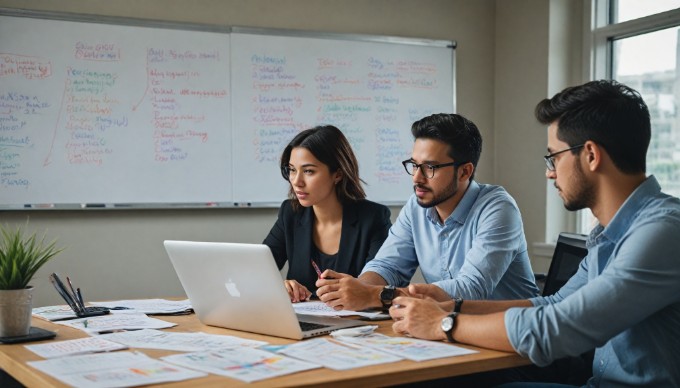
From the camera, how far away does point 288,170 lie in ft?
10.1

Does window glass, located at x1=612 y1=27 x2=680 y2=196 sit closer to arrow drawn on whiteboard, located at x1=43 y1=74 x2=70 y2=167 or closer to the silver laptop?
the silver laptop

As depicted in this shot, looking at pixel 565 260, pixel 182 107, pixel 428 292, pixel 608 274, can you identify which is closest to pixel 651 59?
pixel 565 260

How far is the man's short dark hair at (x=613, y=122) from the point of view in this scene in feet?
5.43

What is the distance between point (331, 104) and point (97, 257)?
4.96 feet

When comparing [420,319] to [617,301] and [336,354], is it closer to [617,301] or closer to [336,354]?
[336,354]

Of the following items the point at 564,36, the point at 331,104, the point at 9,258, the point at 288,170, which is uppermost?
the point at 564,36

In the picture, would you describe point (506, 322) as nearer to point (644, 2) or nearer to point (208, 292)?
point (208, 292)

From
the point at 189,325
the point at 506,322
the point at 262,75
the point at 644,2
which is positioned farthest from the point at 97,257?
the point at 644,2

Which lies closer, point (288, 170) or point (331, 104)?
point (288, 170)

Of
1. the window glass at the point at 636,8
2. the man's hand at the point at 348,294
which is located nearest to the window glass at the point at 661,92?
the window glass at the point at 636,8

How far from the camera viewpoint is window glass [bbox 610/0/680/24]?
3.90 m

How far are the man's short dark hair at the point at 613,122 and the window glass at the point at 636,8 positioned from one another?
253 cm

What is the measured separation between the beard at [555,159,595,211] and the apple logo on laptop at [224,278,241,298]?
807 mm

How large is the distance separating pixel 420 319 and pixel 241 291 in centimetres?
43
